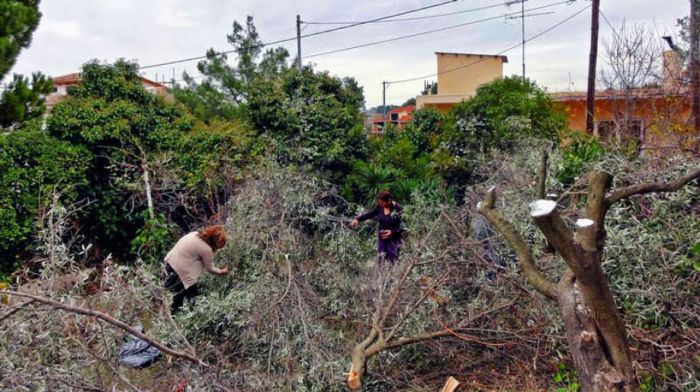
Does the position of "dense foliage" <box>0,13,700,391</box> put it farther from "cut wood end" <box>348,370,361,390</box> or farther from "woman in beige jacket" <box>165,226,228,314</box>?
"woman in beige jacket" <box>165,226,228,314</box>

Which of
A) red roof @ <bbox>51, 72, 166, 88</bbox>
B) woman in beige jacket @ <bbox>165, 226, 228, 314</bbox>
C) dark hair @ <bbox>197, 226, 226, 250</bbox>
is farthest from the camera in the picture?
red roof @ <bbox>51, 72, 166, 88</bbox>

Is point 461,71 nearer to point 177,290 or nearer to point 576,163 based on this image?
point 576,163

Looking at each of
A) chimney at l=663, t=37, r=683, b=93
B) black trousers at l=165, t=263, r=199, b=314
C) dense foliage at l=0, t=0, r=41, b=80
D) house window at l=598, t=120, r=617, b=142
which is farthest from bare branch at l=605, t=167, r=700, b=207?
chimney at l=663, t=37, r=683, b=93

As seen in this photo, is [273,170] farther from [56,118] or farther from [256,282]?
[56,118]

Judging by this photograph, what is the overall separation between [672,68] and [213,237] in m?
10.2

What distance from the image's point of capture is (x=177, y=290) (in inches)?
200

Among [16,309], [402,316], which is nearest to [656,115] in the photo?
[402,316]

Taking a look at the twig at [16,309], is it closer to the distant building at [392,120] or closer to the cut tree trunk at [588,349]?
the cut tree trunk at [588,349]

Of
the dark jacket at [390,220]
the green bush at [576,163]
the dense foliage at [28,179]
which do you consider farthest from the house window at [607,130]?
the dense foliage at [28,179]

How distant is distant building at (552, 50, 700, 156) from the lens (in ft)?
21.8

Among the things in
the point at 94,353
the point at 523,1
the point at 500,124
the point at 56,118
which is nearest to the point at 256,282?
the point at 94,353

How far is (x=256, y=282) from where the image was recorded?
194 inches

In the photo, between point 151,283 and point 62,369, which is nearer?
point 62,369

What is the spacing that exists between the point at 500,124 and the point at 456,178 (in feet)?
3.98
